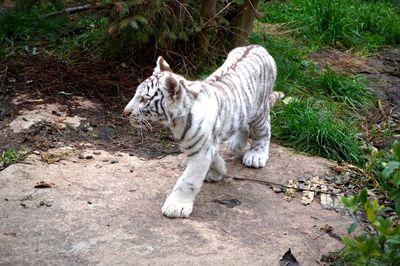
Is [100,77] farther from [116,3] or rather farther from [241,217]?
[241,217]

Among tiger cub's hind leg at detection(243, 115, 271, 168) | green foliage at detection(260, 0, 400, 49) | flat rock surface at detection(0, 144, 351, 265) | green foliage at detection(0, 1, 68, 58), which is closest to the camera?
flat rock surface at detection(0, 144, 351, 265)

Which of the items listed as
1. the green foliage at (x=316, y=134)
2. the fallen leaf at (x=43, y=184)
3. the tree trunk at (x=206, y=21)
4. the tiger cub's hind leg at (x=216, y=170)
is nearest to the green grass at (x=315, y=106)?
the green foliage at (x=316, y=134)

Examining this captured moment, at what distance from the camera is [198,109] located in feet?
13.2

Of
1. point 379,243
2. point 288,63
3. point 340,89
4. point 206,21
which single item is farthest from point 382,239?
point 288,63

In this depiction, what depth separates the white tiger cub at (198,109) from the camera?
13.0 feet

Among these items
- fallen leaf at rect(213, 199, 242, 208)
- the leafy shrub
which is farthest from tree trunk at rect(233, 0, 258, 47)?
the leafy shrub

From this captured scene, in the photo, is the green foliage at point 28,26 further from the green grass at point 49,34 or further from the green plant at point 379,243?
the green plant at point 379,243

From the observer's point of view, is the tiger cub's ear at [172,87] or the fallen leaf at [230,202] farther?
the fallen leaf at [230,202]

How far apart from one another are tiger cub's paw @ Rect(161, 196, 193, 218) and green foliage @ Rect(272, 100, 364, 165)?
1596mm

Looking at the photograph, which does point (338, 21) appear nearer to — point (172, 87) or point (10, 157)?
point (172, 87)

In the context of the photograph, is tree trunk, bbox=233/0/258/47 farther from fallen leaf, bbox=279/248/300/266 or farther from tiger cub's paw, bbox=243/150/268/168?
fallen leaf, bbox=279/248/300/266

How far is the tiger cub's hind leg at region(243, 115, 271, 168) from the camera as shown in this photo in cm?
493

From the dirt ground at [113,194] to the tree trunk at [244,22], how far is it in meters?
1.32

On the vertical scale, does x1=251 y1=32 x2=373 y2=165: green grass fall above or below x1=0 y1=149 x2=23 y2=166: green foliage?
above
